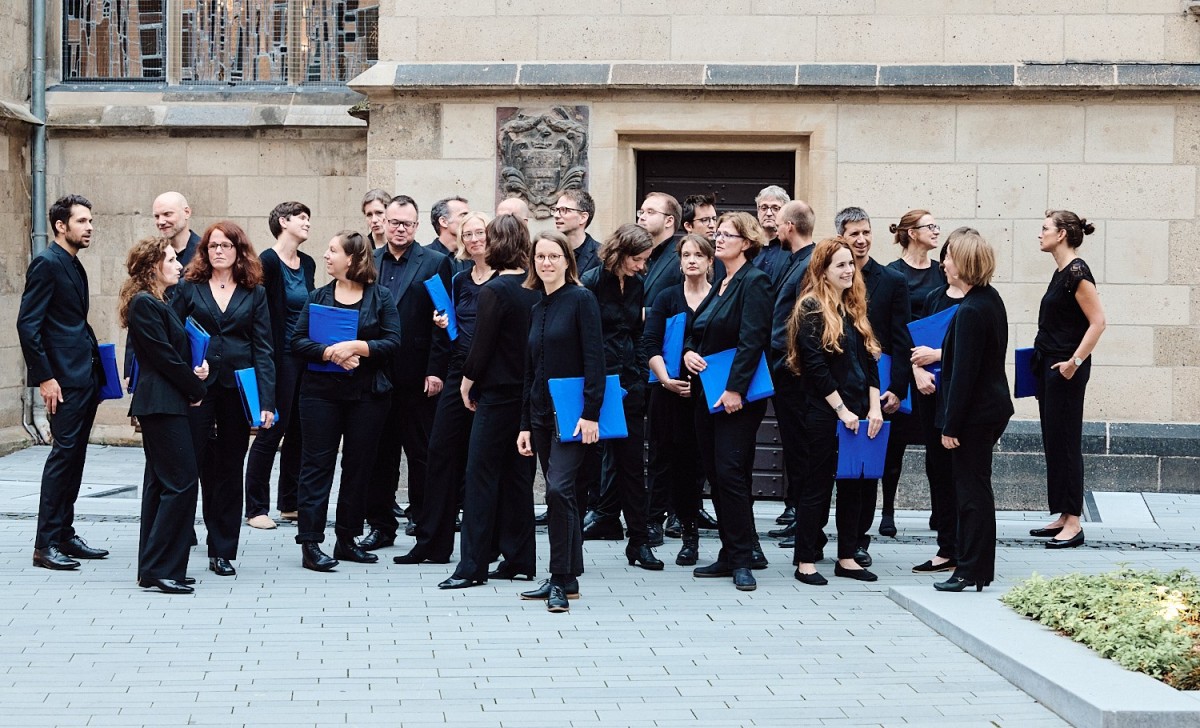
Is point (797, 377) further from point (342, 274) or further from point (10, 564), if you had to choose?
point (10, 564)

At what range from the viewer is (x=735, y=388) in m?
7.85

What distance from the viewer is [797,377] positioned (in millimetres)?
8117

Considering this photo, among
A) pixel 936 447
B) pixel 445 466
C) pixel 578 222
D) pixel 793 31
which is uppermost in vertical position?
pixel 793 31

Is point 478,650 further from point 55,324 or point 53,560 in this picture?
point 55,324

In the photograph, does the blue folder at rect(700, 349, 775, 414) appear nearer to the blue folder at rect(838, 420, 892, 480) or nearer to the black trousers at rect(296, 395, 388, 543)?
the blue folder at rect(838, 420, 892, 480)

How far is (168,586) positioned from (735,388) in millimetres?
2873

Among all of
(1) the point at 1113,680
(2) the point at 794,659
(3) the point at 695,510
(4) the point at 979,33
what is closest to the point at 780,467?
(3) the point at 695,510

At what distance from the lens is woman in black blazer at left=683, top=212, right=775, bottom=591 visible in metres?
7.90

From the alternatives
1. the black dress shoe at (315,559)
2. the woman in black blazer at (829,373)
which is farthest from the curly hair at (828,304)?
the black dress shoe at (315,559)

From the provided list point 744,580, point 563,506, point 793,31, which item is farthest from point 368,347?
point 793,31

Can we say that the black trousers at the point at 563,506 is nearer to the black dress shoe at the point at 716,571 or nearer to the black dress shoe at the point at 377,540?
the black dress shoe at the point at 716,571

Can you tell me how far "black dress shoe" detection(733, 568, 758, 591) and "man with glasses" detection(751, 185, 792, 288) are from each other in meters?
2.01

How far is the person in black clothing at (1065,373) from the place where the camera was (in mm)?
9180

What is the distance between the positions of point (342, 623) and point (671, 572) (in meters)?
2.07
